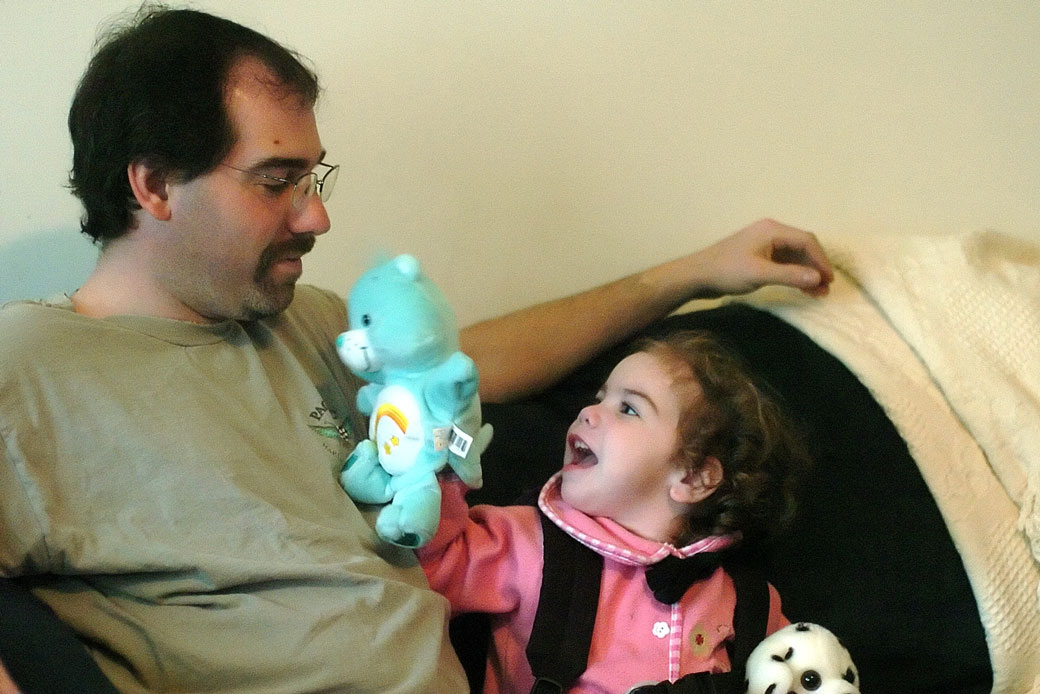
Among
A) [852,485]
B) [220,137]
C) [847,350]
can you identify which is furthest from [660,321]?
[220,137]

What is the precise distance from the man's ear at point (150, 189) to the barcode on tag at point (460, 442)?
462 millimetres

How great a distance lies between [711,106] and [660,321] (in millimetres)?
491

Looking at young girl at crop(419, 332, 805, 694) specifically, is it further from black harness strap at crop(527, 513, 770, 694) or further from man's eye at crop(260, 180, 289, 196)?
man's eye at crop(260, 180, 289, 196)

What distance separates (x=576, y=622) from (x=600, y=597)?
0.20ft

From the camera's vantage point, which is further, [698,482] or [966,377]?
[966,377]

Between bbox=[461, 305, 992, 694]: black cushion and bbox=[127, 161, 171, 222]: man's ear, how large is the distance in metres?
0.66

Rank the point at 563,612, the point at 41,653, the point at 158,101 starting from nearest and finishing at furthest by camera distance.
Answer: the point at 41,653 < the point at 158,101 < the point at 563,612

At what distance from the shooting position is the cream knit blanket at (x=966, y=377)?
5.05 feet

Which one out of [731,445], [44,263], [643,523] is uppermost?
[44,263]

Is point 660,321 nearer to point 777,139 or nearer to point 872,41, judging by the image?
point 777,139

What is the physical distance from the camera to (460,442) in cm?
111

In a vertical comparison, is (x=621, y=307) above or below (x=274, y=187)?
below

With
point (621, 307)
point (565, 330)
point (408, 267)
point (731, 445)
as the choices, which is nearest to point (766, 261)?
point (621, 307)

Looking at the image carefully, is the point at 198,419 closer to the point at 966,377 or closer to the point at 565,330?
the point at 565,330
